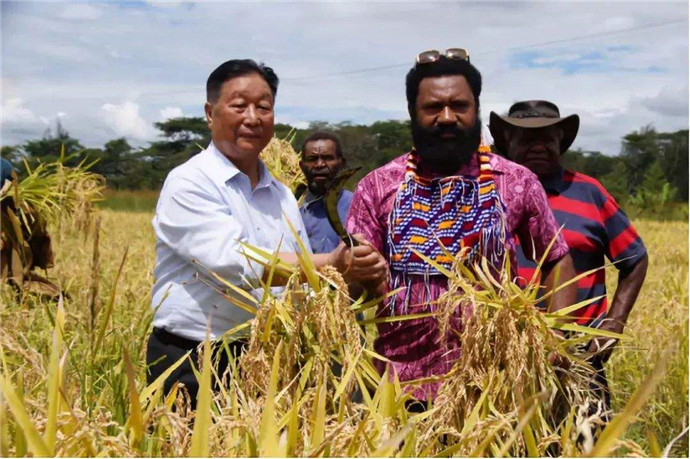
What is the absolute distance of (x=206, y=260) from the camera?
214 centimetres

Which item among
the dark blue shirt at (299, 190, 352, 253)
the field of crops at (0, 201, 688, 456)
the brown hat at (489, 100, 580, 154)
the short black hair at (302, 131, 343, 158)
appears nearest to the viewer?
the field of crops at (0, 201, 688, 456)

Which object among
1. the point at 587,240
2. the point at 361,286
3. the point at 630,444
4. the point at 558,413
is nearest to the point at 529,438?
the point at 630,444

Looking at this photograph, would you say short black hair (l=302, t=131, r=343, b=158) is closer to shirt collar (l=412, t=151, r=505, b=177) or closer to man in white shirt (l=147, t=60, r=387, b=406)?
man in white shirt (l=147, t=60, r=387, b=406)

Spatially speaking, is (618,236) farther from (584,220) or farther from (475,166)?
(475,166)

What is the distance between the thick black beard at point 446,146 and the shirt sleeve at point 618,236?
843 millimetres

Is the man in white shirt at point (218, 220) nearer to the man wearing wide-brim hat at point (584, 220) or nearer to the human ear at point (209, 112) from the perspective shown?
the human ear at point (209, 112)

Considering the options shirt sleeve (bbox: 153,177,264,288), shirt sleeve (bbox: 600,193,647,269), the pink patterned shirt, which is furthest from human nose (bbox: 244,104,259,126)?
shirt sleeve (bbox: 600,193,647,269)

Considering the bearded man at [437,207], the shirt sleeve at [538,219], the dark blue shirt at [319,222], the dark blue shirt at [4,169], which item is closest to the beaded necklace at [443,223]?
the bearded man at [437,207]

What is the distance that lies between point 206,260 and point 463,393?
81 centimetres

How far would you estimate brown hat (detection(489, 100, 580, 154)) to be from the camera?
3055 millimetres

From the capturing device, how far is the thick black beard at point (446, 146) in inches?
90.7

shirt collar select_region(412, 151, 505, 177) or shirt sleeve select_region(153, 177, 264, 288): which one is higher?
shirt collar select_region(412, 151, 505, 177)

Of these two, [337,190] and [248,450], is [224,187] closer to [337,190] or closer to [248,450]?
[337,190]

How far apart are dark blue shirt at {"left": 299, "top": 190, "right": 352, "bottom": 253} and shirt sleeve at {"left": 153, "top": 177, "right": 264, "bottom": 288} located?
1.73m
